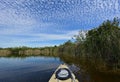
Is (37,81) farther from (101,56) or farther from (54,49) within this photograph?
(54,49)

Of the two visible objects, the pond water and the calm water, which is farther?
the calm water

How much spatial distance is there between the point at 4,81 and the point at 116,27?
648 inches

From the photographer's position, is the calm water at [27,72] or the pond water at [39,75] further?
the calm water at [27,72]

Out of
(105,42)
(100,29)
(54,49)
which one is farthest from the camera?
(54,49)

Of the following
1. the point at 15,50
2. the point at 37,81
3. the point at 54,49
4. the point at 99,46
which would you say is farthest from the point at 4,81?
the point at 15,50

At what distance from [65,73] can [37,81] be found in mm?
6652

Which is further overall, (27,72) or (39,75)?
(27,72)

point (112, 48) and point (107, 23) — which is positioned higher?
point (107, 23)

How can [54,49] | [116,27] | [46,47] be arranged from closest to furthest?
[116,27]
[54,49]
[46,47]

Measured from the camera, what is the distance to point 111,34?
2291cm

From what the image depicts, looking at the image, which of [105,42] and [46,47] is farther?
[46,47]

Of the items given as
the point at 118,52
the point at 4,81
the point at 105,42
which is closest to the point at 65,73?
the point at 4,81

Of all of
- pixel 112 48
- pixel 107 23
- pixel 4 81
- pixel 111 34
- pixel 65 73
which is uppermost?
pixel 107 23

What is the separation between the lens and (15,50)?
9800 centimetres
